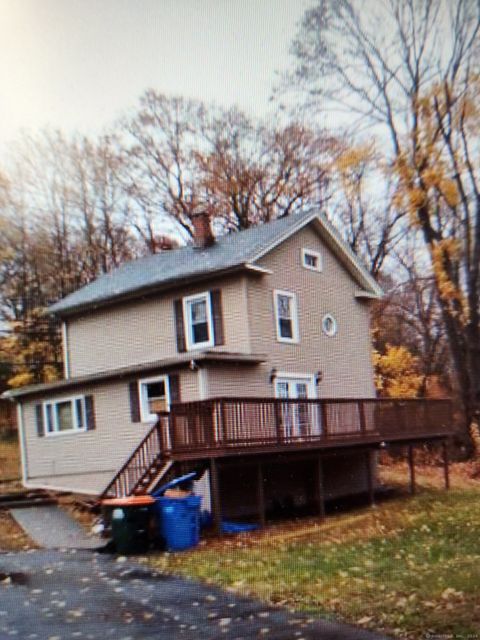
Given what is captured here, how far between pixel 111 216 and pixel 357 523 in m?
5.18

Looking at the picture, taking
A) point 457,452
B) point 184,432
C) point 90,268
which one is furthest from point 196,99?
point 457,452

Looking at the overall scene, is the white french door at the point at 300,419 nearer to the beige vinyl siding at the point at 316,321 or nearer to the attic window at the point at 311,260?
the beige vinyl siding at the point at 316,321

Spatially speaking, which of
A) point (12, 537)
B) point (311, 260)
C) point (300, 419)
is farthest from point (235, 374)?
point (12, 537)

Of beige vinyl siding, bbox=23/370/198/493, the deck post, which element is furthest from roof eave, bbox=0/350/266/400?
the deck post

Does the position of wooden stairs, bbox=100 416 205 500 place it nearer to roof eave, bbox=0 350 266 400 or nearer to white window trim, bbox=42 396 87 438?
roof eave, bbox=0 350 266 400

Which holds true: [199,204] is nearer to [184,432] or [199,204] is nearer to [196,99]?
[184,432]

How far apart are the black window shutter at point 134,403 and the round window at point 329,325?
325 centimetres

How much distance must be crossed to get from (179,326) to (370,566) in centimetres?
528

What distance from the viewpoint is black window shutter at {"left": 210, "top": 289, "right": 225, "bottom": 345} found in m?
10.1

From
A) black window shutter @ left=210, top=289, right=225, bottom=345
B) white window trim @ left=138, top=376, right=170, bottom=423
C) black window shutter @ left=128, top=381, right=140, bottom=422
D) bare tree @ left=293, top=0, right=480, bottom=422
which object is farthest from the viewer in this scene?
black window shutter @ left=210, top=289, right=225, bottom=345

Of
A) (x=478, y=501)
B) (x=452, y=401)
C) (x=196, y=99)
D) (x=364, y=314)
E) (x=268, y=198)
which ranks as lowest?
(x=478, y=501)

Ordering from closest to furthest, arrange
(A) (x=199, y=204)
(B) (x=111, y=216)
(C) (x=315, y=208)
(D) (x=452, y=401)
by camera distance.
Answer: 1. (B) (x=111, y=216)
2. (A) (x=199, y=204)
3. (C) (x=315, y=208)
4. (D) (x=452, y=401)

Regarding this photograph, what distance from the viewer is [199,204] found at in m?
9.64

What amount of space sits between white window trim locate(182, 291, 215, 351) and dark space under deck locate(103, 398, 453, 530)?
5.27 ft
